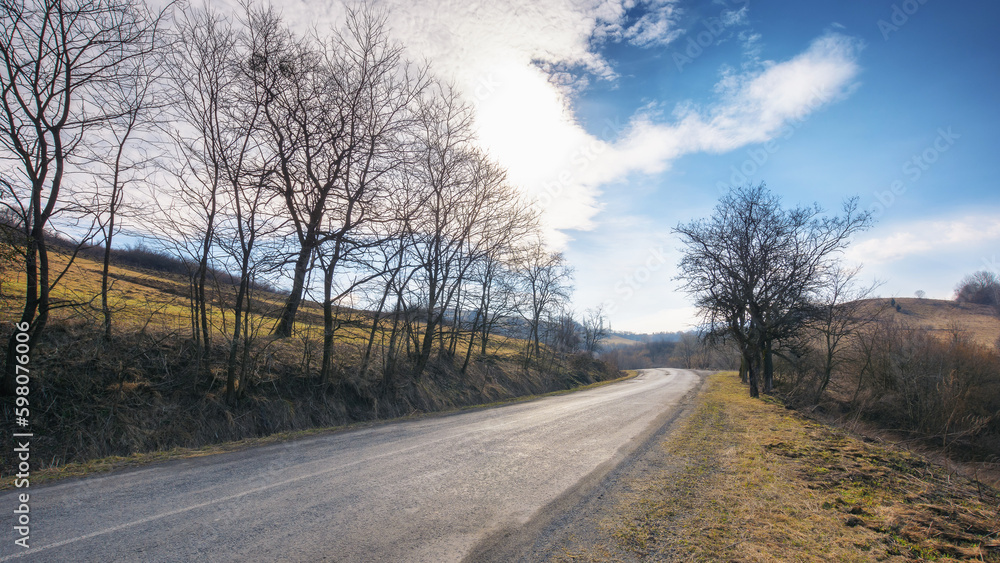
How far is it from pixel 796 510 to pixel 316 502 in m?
5.37

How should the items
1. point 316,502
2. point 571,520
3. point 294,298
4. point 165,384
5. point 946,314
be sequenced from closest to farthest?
point 571,520 → point 316,502 → point 165,384 → point 294,298 → point 946,314

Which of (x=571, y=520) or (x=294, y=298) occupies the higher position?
(x=294, y=298)

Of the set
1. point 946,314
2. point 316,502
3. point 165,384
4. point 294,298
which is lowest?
point 316,502

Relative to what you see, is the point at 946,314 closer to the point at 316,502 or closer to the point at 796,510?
the point at 796,510

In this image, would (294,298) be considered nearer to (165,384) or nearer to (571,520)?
(165,384)

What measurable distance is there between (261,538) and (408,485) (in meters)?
1.82

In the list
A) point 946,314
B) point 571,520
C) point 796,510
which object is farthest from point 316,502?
point 946,314

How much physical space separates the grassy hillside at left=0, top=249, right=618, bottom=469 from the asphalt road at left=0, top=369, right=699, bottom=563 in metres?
2.85

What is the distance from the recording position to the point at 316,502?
441cm

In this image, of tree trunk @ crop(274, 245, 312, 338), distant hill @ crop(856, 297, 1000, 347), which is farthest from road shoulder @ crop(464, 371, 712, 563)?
distant hill @ crop(856, 297, 1000, 347)

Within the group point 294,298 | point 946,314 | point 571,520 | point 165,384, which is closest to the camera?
point 571,520

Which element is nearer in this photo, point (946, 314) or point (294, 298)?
point (294, 298)

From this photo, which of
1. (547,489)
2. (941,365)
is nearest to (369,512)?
(547,489)

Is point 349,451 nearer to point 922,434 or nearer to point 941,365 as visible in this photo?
point 922,434
